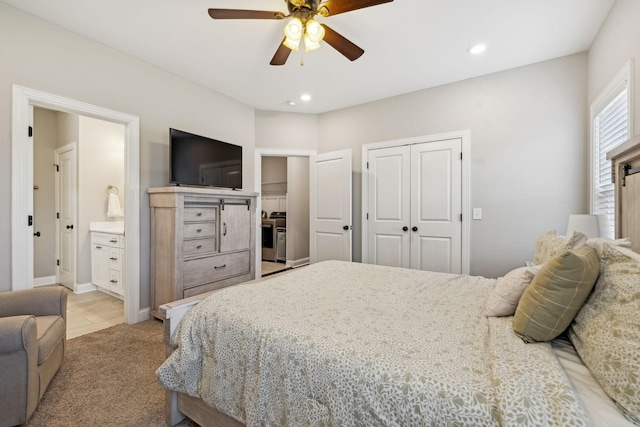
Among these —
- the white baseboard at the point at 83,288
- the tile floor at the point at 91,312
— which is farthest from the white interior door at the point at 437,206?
the white baseboard at the point at 83,288

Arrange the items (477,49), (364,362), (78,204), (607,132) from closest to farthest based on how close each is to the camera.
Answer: (364,362)
(607,132)
(477,49)
(78,204)

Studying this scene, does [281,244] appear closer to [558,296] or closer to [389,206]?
[389,206]

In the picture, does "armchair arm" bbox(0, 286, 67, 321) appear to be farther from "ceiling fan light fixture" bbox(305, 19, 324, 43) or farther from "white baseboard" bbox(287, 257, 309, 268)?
"white baseboard" bbox(287, 257, 309, 268)

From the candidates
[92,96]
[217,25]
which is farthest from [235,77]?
[92,96]

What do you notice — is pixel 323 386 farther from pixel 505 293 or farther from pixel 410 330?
pixel 505 293

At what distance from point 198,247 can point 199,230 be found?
0.60 ft

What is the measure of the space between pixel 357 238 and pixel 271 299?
2.77m

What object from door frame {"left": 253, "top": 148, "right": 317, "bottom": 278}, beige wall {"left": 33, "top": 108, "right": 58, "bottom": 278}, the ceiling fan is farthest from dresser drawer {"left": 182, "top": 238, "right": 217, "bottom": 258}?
beige wall {"left": 33, "top": 108, "right": 58, "bottom": 278}

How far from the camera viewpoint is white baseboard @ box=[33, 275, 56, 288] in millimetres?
4186

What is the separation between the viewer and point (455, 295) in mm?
1644

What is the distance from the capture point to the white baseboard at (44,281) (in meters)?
4.19

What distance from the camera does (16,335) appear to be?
146 centimetres

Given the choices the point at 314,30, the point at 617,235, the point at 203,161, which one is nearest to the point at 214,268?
the point at 203,161

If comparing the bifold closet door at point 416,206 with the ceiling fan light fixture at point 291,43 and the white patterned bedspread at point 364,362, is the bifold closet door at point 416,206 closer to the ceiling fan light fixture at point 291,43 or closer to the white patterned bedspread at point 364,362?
the white patterned bedspread at point 364,362
